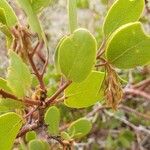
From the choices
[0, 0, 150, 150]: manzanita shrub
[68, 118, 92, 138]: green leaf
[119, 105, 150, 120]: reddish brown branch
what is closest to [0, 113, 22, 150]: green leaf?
[0, 0, 150, 150]: manzanita shrub

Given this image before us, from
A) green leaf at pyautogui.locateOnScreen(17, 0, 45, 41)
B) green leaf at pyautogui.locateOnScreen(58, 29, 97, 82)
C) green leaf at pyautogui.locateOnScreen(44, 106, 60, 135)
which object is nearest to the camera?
green leaf at pyautogui.locateOnScreen(58, 29, 97, 82)

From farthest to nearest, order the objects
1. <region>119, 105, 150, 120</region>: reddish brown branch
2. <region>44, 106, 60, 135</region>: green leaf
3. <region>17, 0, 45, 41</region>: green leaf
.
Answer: <region>119, 105, 150, 120</region>: reddish brown branch < <region>44, 106, 60, 135</region>: green leaf < <region>17, 0, 45, 41</region>: green leaf

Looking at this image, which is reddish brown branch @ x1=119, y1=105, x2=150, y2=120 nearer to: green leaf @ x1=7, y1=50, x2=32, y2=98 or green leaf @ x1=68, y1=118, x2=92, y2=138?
green leaf @ x1=68, y1=118, x2=92, y2=138

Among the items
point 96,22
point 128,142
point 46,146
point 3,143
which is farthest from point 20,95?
point 96,22

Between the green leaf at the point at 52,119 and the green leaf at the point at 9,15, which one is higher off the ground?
the green leaf at the point at 9,15

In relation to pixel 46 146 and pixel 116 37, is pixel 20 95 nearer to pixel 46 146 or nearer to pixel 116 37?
pixel 116 37

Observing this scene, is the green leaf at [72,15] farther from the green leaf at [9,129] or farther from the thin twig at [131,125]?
the thin twig at [131,125]

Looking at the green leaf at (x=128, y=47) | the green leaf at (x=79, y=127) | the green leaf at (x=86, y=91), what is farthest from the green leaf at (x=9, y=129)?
the green leaf at (x=79, y=127)
